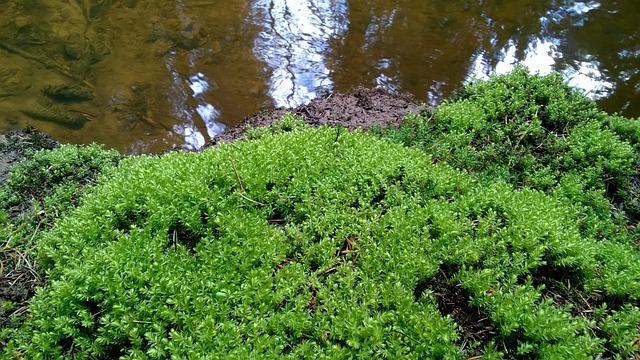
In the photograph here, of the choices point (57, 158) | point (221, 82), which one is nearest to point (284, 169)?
point (57, 158)

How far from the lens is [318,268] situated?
3070mm

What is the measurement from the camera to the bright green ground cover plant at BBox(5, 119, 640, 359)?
2.64 m

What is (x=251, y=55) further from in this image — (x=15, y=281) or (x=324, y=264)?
(x=324, y=264)

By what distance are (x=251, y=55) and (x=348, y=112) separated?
243 cm

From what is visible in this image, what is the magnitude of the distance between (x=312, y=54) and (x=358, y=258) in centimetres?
556

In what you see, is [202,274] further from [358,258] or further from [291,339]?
[358,258]

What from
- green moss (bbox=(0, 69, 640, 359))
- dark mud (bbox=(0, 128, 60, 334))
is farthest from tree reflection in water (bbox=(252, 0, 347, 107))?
dark mud (bbox=(0, 128, 60, 334))

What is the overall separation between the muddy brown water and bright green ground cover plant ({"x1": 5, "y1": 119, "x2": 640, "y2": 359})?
3323mm

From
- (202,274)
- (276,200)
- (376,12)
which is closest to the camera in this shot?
(202,274)

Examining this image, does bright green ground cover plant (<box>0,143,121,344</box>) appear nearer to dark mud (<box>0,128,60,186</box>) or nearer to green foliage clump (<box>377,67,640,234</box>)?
dark mud (<box>0,128,60,186</box>)

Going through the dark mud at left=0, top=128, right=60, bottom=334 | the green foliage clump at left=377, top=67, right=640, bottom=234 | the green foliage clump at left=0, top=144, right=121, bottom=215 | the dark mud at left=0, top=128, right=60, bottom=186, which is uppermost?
the green foliage clump at left=377, top=67, right=640, bottom=234

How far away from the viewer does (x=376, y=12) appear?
8773 millimetres

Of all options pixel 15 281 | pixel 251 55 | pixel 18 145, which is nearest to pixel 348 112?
pixel 251 55

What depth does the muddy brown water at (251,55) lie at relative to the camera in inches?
260
